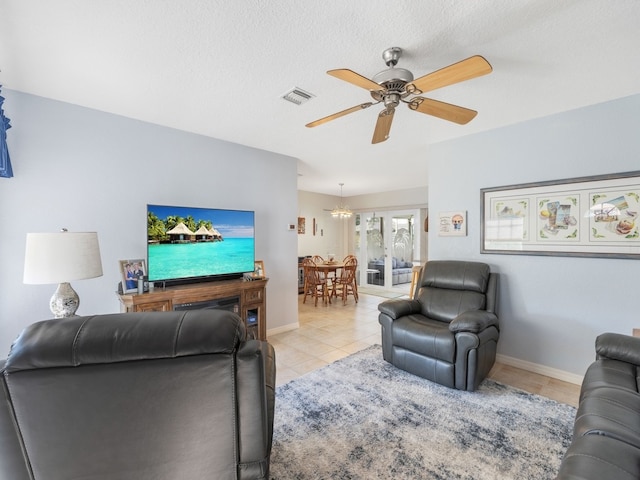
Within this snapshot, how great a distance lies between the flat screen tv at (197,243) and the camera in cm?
282

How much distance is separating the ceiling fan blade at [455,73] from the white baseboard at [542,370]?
9.16ft

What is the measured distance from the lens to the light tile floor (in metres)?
2.61

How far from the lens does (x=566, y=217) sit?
2.69m

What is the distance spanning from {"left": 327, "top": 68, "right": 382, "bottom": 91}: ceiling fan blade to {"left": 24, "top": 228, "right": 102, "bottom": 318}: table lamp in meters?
1.71

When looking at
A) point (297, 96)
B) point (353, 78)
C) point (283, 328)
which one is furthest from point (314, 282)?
point (353, 78)

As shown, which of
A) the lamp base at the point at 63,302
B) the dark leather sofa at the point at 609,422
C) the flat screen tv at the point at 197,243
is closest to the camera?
the dark leather sofa at the point at 609,422

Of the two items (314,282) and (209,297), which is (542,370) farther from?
(314,282)

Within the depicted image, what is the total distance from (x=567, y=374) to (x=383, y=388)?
1752mm

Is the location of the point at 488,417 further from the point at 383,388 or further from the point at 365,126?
the point at 365,126

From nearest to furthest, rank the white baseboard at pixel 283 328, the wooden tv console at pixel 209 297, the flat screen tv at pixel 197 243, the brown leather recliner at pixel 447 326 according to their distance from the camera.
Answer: the brown leather recliner at pixel 447 326, the wooden tv console at pixel 209 297, the flat screen tv at pixel 197 243, the white baseboard at pixel 283 328

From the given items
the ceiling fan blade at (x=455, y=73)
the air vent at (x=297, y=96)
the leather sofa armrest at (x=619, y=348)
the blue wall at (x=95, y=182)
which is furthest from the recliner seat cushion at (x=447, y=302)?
the blue wall at (x=95, y=182)

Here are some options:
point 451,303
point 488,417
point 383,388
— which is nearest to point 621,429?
point 488,417

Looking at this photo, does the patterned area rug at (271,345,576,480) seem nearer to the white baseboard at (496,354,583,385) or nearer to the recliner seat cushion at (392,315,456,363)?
the recliner seat cushion at (392,315,456,363)

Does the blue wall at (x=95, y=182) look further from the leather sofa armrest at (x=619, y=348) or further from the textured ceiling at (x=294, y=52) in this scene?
the leather sofa armrest at (x=619, y=348)
